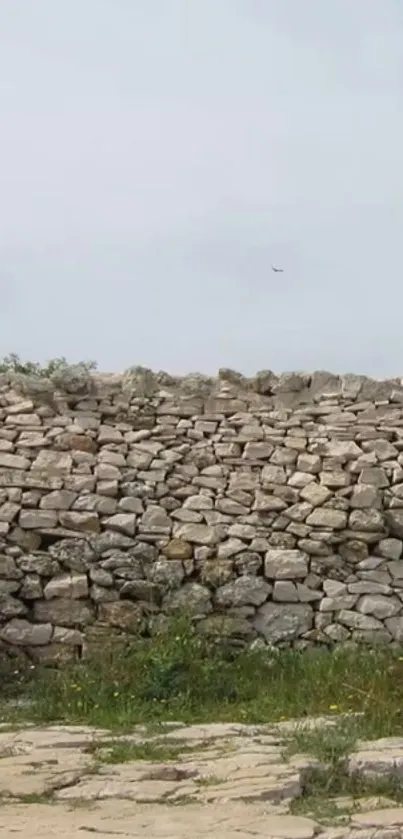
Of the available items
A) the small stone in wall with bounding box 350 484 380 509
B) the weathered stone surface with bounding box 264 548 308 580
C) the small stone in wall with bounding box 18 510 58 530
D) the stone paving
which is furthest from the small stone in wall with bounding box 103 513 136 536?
the stone paving

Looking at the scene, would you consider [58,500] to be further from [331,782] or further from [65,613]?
[331,782]

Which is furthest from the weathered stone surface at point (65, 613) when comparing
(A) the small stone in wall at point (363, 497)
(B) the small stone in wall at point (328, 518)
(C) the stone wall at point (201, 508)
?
(A) the small stone in wall at point (363, 497)

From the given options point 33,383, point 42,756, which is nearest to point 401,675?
point 42,756

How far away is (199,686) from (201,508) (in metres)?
1.63

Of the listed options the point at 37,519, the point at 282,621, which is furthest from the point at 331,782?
the point at 37,519

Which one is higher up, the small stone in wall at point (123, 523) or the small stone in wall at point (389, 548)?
the small stone in wall at point (123, 523)

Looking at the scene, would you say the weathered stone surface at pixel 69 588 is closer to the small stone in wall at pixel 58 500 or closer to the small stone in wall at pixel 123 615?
the small stone in wall at pixel 123 615

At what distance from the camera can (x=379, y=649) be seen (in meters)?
7.88

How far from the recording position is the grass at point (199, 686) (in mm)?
6539

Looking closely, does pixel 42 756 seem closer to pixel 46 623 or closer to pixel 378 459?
pixel 46 623

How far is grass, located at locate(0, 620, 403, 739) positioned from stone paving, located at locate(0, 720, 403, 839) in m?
0.58

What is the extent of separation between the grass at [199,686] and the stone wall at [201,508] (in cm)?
30

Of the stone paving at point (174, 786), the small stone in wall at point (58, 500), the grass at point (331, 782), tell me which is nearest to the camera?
the stone paving at point (174, 786)

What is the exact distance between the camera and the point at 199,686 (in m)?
7.14
